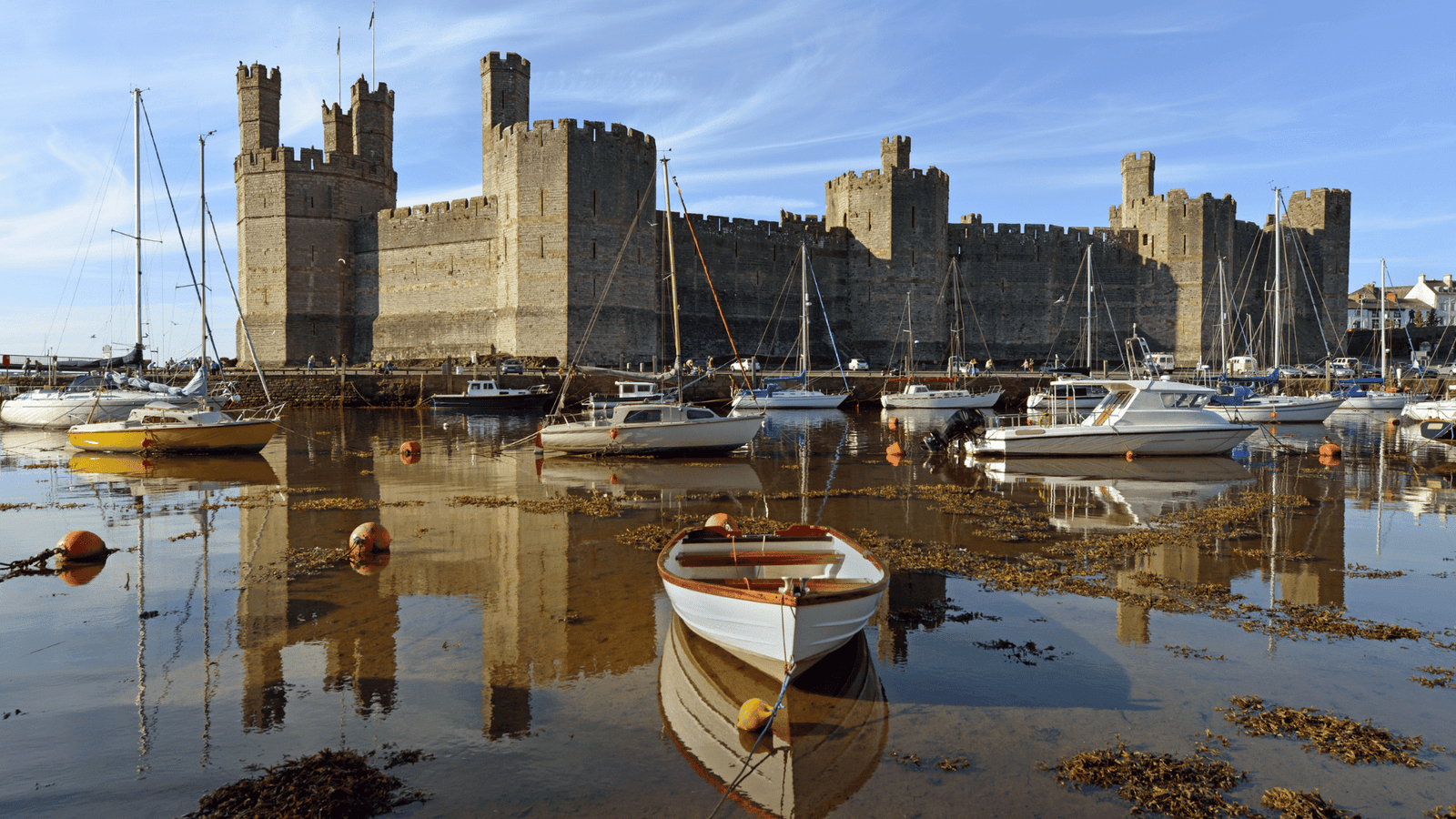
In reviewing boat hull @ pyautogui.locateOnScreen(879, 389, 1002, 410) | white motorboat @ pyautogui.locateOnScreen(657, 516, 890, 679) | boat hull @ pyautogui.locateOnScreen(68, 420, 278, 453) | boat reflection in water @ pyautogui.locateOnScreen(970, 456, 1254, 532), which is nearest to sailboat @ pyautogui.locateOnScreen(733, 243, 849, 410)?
boat hull @ pyautogui.locateOnScreen(879, 389, 1002, 410)

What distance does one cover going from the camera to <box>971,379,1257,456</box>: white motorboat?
51.1 feet

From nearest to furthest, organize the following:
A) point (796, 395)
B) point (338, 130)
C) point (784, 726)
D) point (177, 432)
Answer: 1. point (784, 726)
2. point (177, 432)
3. point (796, 395)
4. point (338, 130)

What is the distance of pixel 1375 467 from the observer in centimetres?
1478

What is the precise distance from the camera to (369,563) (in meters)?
7.60

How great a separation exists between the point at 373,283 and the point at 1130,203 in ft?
128

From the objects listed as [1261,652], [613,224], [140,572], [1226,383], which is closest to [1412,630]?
[1261,652]

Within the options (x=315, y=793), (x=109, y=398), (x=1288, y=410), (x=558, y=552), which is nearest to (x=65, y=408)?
(x=109, y=398)

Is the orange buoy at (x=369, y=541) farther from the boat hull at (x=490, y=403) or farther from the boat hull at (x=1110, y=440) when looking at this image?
the boat hull at (x=490, y=403)

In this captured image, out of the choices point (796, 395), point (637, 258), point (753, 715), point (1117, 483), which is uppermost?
point (637, 258)

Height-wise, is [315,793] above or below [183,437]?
below

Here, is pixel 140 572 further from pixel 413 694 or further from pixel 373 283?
pixel 373 283

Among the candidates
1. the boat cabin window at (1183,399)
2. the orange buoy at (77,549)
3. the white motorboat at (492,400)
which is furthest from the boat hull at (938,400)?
the orange buoy at (77,549)

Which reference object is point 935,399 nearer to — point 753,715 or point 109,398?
point 109,398

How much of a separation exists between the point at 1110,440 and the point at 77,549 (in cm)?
1525
